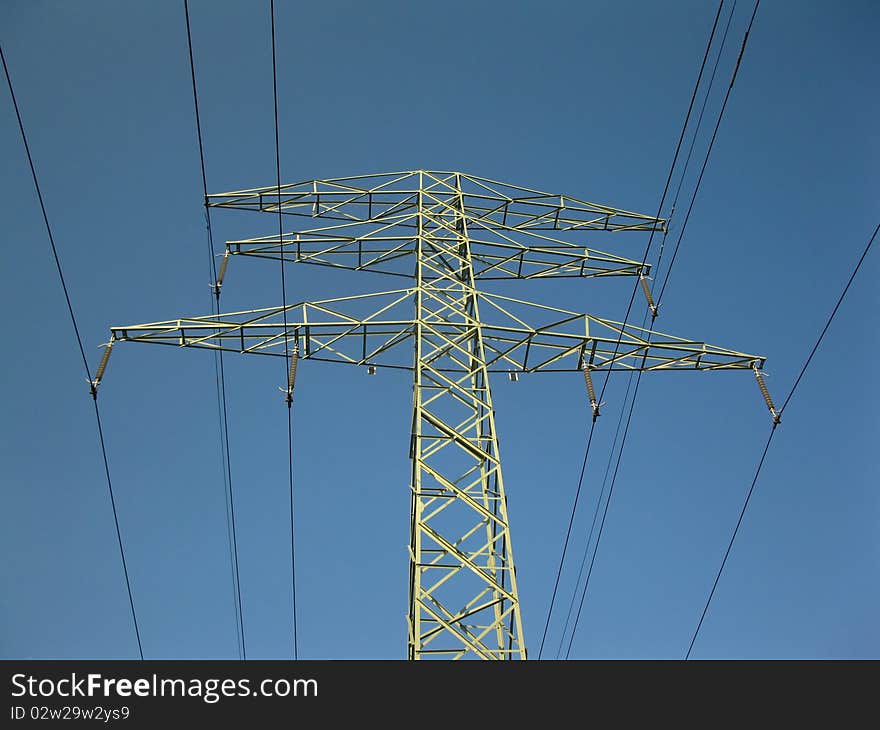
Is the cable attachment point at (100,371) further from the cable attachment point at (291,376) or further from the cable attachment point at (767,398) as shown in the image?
the cable attachment point at (767,398)

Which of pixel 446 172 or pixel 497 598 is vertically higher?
pixel 446 172

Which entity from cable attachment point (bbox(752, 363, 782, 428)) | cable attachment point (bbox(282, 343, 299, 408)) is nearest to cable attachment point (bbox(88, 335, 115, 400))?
cable attachment point (bbox(282, 343, 299, 408))

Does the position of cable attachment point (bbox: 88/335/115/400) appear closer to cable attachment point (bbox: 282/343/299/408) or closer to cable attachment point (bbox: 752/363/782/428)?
cable attachment point (bbox: 282/343/299/408)

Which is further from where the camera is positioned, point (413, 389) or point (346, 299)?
point (346, 299)

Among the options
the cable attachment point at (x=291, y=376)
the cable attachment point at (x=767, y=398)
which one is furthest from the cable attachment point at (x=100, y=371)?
the cable attachment point at (x=767, y=398)

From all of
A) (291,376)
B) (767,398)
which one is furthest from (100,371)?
(767,398)

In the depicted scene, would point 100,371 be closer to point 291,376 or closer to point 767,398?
point 291,376

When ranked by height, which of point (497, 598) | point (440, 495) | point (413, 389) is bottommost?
point (497, 598)

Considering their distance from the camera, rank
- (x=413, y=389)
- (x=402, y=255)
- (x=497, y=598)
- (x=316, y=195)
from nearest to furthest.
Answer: (x=497, y=598), (x=413, y=389), (x=402, y=255), (x=316, y=195)

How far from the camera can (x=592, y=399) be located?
15812 mm

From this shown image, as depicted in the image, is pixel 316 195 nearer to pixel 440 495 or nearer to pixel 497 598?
pixel 440 495
